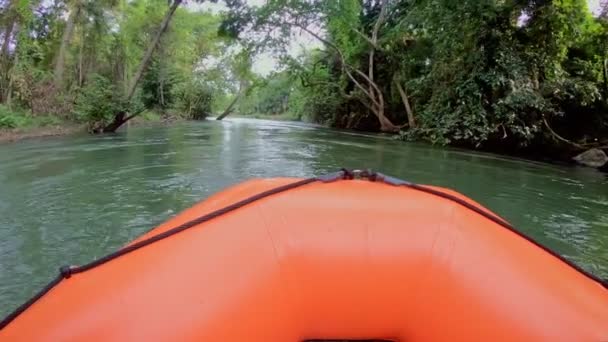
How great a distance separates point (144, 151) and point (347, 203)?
7.89 m

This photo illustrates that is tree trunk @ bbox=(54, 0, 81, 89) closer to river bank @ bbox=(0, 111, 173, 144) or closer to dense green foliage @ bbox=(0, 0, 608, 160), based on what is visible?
dense green foliage @ bbox=(0, 0, 608, 160)

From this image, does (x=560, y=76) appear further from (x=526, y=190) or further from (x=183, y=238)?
(x=183, y=238)

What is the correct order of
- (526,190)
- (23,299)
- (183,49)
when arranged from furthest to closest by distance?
(183,49), (526,190), (23,299)

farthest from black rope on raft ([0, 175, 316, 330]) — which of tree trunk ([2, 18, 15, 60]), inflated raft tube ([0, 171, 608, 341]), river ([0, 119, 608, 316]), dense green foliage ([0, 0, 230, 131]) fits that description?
tree trunk ([2, 18, 15, 60])

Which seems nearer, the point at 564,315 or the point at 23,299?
the point at 564,315

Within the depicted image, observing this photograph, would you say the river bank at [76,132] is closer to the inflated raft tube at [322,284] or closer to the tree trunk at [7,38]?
the tree trunk at [7,38]

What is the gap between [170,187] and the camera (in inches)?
203

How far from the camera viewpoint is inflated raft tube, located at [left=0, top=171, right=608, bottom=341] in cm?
121

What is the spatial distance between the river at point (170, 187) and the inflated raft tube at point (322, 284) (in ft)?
4.27

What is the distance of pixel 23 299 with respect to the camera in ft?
7.50

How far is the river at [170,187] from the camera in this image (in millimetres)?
3168

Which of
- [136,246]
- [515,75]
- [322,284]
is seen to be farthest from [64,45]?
[322,284]

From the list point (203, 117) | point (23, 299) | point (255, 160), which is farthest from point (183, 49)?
point (23, 299)

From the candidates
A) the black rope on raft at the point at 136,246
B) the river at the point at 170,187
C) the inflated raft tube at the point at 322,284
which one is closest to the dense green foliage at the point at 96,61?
the river at the point at 170,187
